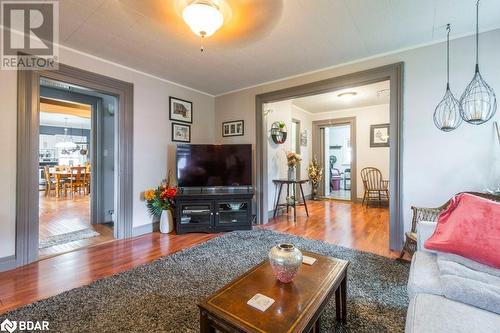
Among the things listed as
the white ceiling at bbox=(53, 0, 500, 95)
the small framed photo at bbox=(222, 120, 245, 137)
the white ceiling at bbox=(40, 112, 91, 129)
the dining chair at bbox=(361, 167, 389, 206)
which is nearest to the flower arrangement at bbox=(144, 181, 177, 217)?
the small framed photo at bbox=(222, 120, 245, 137)

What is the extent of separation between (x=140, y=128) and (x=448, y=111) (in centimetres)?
375

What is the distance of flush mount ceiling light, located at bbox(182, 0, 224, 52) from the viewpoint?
161cm

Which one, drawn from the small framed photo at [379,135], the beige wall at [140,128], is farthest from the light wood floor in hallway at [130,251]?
the small framed photo at [379,135]

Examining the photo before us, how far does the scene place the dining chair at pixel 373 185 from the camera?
5125 mm

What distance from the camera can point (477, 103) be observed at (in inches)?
74.5

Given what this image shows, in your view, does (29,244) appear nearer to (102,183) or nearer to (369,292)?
(102,183)

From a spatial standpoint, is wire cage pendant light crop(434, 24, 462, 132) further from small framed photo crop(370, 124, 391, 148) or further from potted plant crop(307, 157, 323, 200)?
potted plant crop(307, 157, 323, 200)

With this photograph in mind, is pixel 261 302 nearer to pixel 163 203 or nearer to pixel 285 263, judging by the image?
pixel 285 263

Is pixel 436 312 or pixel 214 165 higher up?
pixel 214 165

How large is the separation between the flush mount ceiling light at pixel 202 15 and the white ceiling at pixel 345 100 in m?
3.01

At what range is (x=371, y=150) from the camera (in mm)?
5582

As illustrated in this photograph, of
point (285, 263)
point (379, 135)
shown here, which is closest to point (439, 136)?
point (285, 263)

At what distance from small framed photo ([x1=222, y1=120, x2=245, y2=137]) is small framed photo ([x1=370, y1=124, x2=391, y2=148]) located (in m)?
3.45

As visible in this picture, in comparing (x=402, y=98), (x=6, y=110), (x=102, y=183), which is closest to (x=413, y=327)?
(x=402, y=98)
